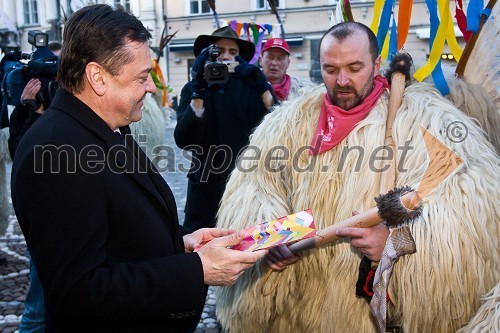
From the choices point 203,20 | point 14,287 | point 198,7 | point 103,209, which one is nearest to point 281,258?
point 103,209

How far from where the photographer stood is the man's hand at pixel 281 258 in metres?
2.17

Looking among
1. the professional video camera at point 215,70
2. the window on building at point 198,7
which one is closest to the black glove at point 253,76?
the professional video camera at point 215,70

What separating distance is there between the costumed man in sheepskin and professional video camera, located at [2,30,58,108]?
173 cm

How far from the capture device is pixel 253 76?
3695 mm

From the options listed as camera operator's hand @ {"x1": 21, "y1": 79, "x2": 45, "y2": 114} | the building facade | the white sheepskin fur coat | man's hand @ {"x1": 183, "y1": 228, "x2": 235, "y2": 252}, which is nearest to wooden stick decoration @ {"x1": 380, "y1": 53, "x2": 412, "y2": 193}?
the white sheepskin fur coat

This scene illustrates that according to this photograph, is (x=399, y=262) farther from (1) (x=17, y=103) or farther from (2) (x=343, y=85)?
(1) (x=17, y=103)

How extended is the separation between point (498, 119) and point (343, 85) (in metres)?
0.80

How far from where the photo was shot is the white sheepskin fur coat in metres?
1.93

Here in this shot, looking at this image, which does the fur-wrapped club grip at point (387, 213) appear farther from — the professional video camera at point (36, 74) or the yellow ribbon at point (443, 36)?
the professional video camera at point (36, 74)

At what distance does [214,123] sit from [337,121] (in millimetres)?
1493

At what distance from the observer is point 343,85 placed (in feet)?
7.54

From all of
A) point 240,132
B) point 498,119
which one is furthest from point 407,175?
point 240,132

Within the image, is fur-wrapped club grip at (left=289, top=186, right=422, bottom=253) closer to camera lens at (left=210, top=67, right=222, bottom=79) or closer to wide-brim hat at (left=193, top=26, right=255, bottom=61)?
camera lens at (left=210, top=67, right=222, bottom=79)

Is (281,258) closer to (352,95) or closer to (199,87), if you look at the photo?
(352,95)
